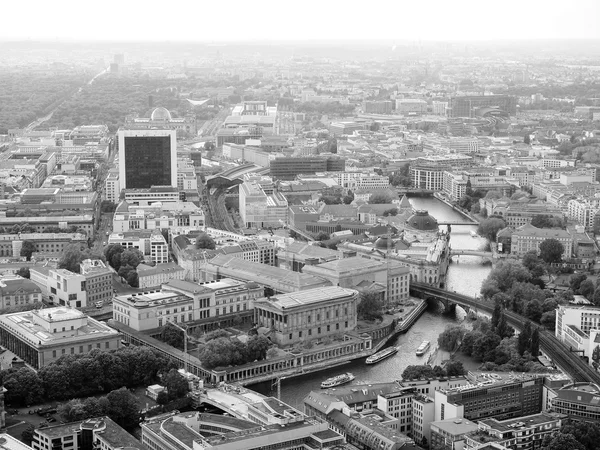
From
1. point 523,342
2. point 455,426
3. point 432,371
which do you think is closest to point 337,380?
point 432,371

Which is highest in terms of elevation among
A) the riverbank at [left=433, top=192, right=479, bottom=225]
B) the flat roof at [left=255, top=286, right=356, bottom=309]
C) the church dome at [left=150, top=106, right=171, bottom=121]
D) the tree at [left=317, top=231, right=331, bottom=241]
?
the church dome at [left=150, top=106, right=171, bottom=121]

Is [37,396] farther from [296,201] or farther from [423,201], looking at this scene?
[423,201]

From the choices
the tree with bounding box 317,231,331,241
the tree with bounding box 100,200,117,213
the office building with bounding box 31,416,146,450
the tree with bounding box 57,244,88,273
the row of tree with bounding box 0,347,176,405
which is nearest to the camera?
the office building with bounding box 31,416,146,450

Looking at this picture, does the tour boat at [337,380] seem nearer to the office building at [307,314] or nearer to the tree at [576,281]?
the office building at [307,314]

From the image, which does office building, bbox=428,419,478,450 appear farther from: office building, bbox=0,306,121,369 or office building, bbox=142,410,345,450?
office building, bbox=0,306,121,369

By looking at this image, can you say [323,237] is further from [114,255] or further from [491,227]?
[114,255]

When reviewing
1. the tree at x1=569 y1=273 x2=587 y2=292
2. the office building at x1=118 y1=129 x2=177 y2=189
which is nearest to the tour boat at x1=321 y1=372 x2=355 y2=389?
the tree at x1=569 y1=273 x2=587 y2=292
